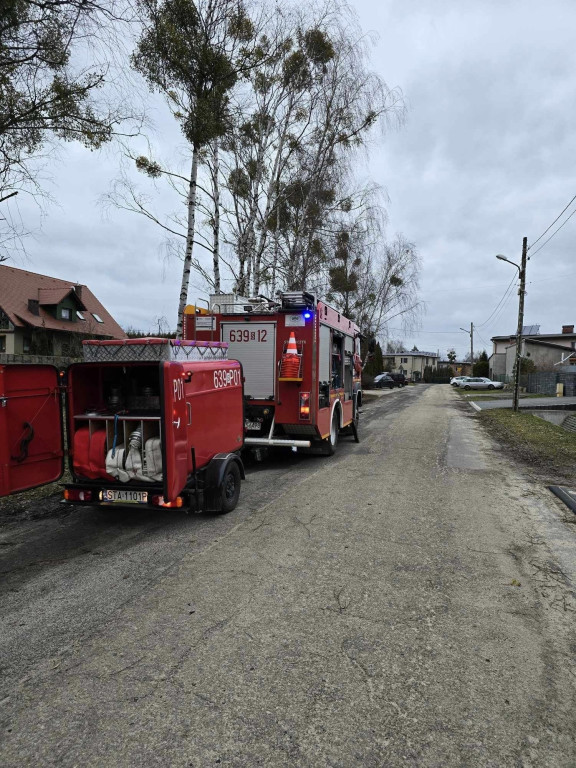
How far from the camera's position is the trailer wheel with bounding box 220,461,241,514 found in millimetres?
5801

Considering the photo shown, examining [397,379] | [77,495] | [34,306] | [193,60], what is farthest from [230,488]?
[397,379]

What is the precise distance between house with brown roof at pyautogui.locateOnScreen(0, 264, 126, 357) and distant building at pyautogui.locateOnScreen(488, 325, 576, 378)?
38.8 metres

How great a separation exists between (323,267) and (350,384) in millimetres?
11355

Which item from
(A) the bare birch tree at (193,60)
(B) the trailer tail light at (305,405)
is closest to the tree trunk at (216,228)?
(A) the bare birch tree at (193,60)

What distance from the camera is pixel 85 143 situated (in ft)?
22.9

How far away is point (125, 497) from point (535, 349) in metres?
61.2

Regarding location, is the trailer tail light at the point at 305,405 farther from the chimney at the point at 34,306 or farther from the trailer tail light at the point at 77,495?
the chimney at the point at 34,306

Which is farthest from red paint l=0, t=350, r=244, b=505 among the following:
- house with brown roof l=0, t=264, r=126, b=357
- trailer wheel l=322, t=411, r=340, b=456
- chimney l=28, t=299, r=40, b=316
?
chimney l=28, t=299, r=40, b=316

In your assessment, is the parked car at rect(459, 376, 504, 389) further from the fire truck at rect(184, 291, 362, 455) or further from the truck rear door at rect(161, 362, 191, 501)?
the truck rear door at rect(161, 362, 191, 501)

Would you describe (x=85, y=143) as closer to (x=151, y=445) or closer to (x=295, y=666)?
(x=151, y=445)

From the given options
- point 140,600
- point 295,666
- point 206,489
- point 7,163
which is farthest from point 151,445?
point 7,163

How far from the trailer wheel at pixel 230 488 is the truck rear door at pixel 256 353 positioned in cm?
270

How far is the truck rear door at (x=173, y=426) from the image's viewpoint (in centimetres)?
479

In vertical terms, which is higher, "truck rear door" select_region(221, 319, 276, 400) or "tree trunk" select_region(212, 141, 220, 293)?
"tree trunk" select_region(212, 141, 220, 293)
